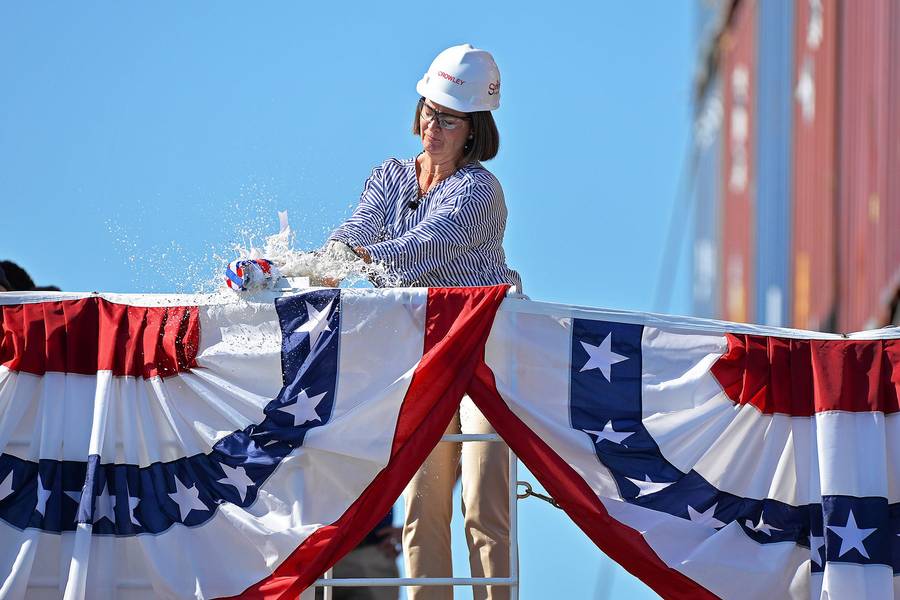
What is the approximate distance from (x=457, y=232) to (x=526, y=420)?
750mm

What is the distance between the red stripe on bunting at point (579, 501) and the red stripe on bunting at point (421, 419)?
94mm

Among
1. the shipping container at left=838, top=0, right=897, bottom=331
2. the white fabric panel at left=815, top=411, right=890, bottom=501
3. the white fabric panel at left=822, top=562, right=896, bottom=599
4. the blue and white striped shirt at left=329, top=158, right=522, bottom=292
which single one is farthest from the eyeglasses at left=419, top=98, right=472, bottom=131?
the shipping container at left=838, top=0, right=897, bottom=331

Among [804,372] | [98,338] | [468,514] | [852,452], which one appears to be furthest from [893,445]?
[98,338]

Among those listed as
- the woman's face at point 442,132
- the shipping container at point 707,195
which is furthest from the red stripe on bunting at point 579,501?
the shipping container at point 707,195

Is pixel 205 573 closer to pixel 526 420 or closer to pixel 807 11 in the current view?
pixel 526 420

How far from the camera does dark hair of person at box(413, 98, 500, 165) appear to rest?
5.48 metres

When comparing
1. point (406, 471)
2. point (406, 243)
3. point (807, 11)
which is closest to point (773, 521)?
point (406, 471)

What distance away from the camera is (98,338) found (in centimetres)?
521

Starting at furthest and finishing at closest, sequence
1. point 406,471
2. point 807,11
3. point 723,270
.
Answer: point 723,270, point 807,11, point 406,471

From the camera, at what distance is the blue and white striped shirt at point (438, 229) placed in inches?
210

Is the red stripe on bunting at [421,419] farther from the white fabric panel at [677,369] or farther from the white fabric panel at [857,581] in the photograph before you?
the white fabric panel at [857,581]

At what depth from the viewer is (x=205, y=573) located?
5.00m

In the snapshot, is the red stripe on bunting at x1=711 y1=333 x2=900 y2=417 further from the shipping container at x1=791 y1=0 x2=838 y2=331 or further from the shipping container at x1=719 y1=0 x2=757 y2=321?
the shipping container at x1=719 y1=0 x2=757 y2=321

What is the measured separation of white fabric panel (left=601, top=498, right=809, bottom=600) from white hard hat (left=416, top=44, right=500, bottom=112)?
149cm
